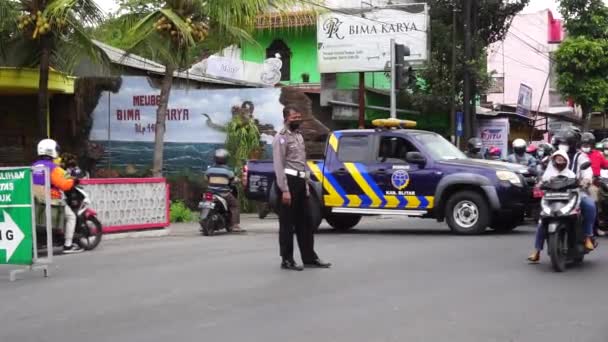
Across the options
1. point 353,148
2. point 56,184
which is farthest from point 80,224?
point 353,148

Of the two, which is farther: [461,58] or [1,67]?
[461,58]

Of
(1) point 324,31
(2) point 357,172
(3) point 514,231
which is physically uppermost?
(1) point 324,31

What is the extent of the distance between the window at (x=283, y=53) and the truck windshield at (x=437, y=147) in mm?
18006

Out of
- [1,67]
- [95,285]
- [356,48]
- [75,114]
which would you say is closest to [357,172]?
[95,285]

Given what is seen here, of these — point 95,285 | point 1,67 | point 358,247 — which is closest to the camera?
point 95,285

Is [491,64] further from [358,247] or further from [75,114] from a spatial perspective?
[358,247]

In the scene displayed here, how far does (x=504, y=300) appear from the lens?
7.61m

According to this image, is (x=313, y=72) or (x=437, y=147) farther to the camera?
(x=313, y=72)

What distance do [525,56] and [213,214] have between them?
36.6 metres

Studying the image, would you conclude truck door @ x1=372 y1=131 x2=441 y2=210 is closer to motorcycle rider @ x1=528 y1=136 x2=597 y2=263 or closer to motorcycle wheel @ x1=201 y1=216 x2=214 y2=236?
motorcycle wheel @ x1=201 y1=216 x2=214 y2=236

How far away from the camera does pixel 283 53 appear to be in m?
32.5

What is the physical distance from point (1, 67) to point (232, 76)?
1019 cm

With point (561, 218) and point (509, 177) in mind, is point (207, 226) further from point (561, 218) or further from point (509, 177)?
point (561, 218)

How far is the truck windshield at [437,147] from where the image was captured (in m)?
14.2
